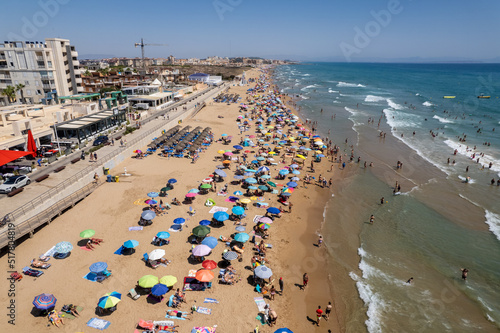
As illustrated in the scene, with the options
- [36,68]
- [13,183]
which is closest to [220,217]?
[13,183]

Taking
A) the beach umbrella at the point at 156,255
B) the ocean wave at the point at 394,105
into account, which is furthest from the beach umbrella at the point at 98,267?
the ocean wave at the point at 394,105

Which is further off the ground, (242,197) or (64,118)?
(64,118)

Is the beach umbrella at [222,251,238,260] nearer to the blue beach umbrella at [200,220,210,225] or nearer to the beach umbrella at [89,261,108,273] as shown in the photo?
the blue beach umbrella at [200,220,210,225]

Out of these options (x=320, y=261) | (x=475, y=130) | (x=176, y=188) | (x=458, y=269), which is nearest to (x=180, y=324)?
(x=320, y=261)

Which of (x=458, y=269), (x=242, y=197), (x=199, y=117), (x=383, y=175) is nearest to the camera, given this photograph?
(x=458, y=269)

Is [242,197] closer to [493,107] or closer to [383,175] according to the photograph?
[383,175]
